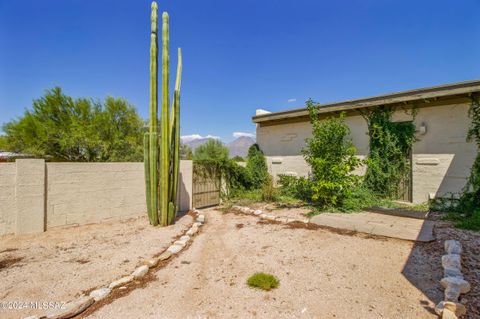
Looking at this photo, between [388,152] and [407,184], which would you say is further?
[388,152]

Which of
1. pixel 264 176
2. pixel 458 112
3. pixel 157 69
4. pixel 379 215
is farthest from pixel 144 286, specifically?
pixel 458 112

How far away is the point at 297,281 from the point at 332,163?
159 inches

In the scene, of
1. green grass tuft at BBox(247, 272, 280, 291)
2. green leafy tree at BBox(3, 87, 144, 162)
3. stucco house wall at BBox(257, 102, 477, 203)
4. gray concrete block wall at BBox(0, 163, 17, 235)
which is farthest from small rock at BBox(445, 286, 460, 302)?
green leafy tree at BBox(3, 87, 144, 162)

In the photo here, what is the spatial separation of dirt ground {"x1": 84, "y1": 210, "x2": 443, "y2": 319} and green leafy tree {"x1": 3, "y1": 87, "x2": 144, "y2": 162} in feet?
41.0

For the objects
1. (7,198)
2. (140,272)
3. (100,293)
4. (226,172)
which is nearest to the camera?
(100,293)

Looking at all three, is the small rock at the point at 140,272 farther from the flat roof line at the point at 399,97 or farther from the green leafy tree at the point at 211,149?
the green leafy tree at the point at 211,149

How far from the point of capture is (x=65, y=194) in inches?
187

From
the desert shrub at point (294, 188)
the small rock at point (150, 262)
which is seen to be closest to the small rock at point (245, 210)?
the desert shrub at point (294, 188)

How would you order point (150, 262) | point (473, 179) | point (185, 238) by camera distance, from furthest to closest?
point (473, 179) < point (185, 238) < point (150, 262)

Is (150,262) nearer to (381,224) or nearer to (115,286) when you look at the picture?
(115,286)

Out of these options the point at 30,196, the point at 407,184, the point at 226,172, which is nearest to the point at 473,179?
the point at 407,184

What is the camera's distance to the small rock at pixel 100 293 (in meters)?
2.49

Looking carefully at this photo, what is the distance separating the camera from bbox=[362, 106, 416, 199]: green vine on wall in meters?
6.93

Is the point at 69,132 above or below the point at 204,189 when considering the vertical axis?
above
